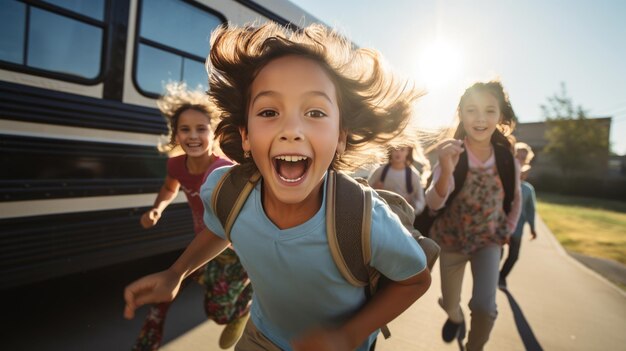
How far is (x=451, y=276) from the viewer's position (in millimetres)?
2766

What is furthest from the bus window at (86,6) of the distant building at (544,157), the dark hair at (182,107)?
the distant building at (544,157)

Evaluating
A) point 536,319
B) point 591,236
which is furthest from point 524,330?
point 591,236

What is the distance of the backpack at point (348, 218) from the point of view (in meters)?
1.23

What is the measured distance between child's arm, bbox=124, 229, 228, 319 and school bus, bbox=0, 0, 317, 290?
4.07 ft

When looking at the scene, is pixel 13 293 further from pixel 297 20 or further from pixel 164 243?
pixel 297 20

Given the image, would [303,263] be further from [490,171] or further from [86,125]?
[86,125]

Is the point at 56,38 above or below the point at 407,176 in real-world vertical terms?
above

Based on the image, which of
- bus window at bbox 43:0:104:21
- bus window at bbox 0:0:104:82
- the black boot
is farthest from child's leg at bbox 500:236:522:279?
bus window at bbox 43:0:104:21

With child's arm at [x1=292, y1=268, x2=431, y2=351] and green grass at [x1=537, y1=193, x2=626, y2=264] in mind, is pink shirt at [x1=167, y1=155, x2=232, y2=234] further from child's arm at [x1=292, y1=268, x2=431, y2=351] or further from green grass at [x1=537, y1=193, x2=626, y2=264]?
green grass at [x1=537, y1=193, x2=626, y2=264]

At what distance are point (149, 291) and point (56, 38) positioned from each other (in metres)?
2.02

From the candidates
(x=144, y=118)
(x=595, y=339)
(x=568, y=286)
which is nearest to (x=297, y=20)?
(x=144, y=118)

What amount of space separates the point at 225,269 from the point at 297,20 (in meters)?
2.89

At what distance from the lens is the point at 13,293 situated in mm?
3100

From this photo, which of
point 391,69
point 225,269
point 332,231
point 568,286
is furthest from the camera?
point 568,286
